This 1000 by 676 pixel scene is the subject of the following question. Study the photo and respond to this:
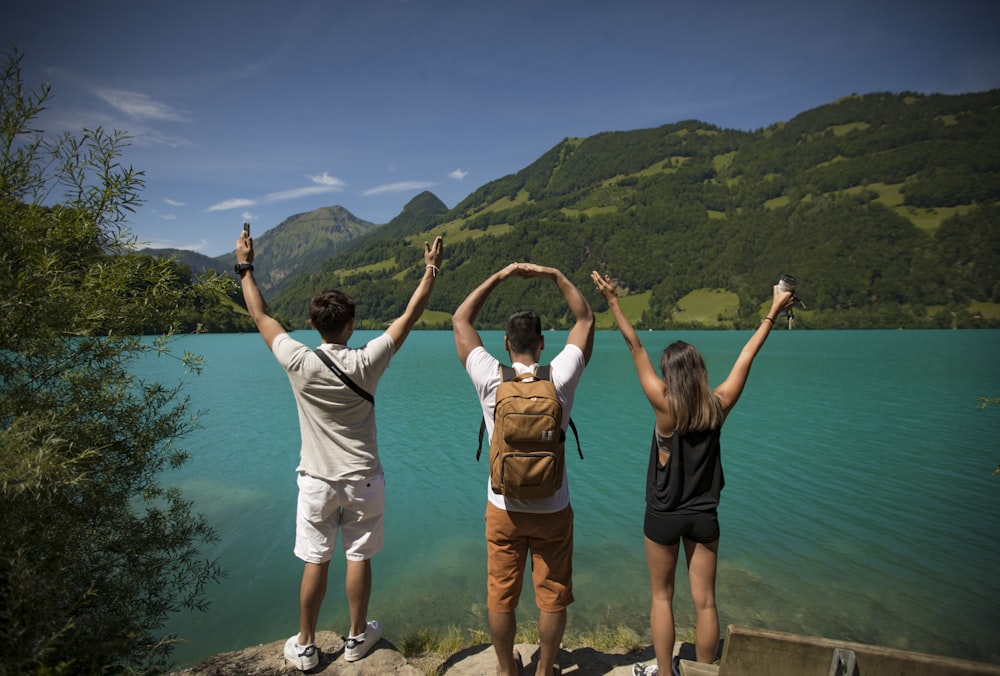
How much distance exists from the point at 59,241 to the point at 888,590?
41.1 feet

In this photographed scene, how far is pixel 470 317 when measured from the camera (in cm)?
399

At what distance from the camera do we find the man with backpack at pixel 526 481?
3.31 meters

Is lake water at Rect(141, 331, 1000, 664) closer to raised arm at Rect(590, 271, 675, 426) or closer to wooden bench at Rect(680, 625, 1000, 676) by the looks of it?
raised arm at Rect(590, 271, 675, 426)

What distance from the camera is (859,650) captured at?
232cm

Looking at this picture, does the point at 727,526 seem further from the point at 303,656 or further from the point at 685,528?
the point at 303,656

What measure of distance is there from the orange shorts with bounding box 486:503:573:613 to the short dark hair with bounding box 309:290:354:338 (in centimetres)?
179

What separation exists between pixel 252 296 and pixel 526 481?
8.84ft

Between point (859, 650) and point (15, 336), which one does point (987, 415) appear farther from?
point (15, 336)

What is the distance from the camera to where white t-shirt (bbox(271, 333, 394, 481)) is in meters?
3.72

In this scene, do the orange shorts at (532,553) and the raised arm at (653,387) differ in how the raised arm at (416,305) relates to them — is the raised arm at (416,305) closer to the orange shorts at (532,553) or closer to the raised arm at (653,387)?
the raised arm at (653,387)

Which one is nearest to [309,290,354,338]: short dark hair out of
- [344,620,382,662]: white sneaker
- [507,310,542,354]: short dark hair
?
[507,310,542,354]: short dark hair

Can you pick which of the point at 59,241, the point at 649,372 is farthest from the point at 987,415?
the point at 59,241

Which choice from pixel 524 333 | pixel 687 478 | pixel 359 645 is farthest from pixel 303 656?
pixel 687 478

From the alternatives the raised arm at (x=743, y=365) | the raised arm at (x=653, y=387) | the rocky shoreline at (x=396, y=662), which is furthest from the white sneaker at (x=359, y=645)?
the raised arm at (x=743, y=365)
